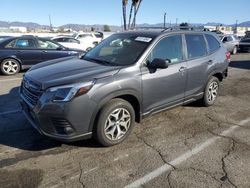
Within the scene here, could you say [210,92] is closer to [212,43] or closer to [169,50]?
[212,43]

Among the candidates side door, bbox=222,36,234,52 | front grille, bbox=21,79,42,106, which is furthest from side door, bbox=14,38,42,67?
side door, bbox=222,36,234,52

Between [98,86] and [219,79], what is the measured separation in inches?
146

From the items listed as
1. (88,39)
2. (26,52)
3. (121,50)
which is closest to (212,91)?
(121,50)

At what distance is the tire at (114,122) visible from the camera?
12.8 feet

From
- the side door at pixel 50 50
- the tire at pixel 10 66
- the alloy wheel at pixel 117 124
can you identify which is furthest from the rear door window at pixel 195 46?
the tire at pixel 10 66

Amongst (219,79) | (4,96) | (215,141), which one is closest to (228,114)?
(219,79)

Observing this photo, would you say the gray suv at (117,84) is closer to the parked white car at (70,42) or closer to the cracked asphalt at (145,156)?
the cracked asphalt at (145,156)

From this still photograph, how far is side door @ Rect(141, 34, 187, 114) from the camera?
4.44 m

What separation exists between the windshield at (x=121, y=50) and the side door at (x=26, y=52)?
18.7ft

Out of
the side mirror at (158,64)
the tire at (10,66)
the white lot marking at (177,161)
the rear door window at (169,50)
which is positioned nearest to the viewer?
the white lot marking at (177,161)

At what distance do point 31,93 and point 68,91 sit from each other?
71 cm

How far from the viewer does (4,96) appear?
6.94 meters

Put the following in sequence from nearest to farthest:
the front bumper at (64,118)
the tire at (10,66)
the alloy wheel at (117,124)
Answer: the front bumper at (64,118) → the alloy wheel at (117,124) → the tire at (10,66)

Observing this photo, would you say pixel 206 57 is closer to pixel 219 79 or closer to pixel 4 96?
pixel 219 79
